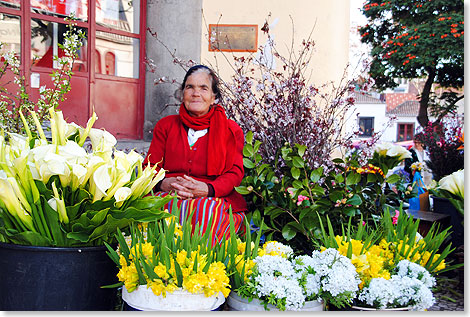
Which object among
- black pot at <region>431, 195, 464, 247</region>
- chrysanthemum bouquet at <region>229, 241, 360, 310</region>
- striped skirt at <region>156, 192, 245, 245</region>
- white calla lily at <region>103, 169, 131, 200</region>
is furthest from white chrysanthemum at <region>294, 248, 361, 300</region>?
black pot at <region>431, 195, 464, 247</region>

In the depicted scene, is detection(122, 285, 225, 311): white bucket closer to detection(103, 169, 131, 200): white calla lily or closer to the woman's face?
detection(103, 169, 131, 200): white calla lily

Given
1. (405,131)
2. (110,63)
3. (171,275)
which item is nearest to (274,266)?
(171,275)

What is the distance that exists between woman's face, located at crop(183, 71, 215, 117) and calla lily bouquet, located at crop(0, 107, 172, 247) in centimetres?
115

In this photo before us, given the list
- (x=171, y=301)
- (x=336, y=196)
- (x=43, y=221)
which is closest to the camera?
(x=171, y=301)

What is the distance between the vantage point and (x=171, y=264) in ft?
6.34

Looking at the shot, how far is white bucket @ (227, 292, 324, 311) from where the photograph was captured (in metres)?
2.03

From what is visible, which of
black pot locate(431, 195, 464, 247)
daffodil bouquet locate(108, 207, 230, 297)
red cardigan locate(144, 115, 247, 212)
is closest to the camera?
daffodil bouquet locate(108, 207, 230, 297)

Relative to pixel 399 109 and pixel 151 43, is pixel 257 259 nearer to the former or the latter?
pixel 151 43

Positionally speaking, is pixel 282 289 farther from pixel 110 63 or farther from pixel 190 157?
pixel 110 63

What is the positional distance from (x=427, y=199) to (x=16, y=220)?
12.4ft

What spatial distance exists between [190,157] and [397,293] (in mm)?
1569

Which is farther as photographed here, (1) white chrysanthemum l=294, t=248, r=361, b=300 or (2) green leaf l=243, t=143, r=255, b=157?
(2) green leaf l=243, t=143, r=255, b=157

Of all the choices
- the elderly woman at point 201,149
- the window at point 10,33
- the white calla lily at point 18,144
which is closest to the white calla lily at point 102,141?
the white calla lily at point 18,144

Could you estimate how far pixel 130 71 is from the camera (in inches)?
194
